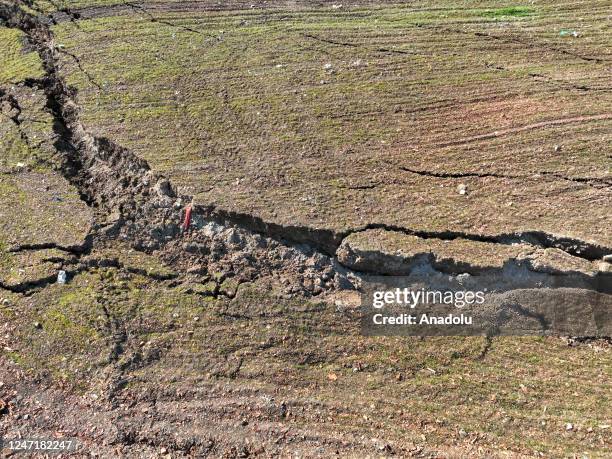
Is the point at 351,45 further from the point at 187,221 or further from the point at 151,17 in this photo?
the point at 187,221

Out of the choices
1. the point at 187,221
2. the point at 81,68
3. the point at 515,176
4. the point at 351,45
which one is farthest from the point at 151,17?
the point at 515,176

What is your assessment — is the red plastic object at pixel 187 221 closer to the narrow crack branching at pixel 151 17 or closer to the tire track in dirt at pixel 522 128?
the tire track in dirt at pixel 522 128

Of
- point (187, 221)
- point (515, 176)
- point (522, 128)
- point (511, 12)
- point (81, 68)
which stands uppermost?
point (511, 12)

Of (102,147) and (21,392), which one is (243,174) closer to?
(102,147)

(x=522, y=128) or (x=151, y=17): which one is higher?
(x=151, y=17)

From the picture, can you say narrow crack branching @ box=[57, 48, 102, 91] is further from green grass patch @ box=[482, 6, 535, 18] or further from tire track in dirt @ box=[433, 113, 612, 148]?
green grass patch @ box=[482, 6, 535, 18]

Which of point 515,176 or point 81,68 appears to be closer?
point 515,176

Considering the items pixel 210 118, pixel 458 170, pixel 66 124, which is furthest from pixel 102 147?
pixel 458 170

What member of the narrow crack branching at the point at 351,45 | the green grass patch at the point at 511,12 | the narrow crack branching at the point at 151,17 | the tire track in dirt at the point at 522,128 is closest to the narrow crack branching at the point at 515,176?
the tire track in dirt at the point at 522,128

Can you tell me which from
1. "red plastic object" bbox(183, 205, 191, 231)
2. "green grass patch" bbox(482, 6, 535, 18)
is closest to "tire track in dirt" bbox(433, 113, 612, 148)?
"green grass patch" bbox(482, 6, 535, 18)

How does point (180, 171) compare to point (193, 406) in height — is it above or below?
above

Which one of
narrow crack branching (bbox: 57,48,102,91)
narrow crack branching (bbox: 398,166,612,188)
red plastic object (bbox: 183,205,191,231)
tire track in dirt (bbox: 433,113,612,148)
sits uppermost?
narrow crack branching (bbox: 57,48,102,91)
